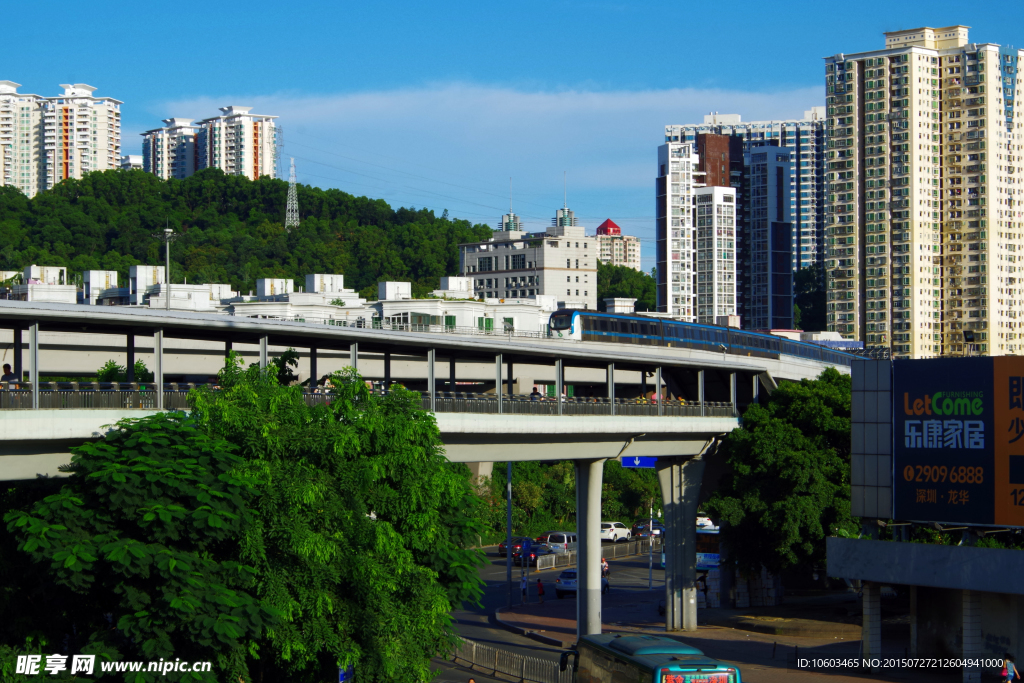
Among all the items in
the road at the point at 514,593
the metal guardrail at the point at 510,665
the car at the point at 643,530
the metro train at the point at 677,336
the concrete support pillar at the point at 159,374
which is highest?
the metro train at the point at 677,336

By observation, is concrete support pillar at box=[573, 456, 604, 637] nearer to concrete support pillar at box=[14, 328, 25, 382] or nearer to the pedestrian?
the pedestrian

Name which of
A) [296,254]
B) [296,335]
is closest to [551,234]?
[296,254]

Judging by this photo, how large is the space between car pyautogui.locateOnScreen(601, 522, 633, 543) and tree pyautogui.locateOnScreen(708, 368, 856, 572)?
3372 centimetres

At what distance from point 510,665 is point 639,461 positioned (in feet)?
44.2

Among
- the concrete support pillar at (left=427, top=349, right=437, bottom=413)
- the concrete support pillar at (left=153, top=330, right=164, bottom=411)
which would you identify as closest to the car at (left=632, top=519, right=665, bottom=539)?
the concrete support pillar at (left=427, top=349, right=437, bottom=413)

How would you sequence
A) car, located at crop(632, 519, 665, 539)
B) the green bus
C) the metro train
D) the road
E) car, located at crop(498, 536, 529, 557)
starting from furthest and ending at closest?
car, located at crop(632, 519, 665, 539)
the metro train
car, located at crop(498, 536, 529, 557)
the road
the green bus

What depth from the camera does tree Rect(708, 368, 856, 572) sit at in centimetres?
4391

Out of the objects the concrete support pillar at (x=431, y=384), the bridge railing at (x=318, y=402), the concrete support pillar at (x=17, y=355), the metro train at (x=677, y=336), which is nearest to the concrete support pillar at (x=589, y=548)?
the bridge railing at (x=318, y=402)

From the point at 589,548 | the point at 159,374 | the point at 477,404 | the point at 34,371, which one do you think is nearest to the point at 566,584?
the point at 589,548

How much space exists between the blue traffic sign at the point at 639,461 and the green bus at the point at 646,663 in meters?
17.6

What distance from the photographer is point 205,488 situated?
24031 millimetres

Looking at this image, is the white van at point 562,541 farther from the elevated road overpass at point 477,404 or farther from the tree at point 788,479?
the tree at point 788,479

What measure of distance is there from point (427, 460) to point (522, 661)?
9202mm

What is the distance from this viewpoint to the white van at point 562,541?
2908 inches
